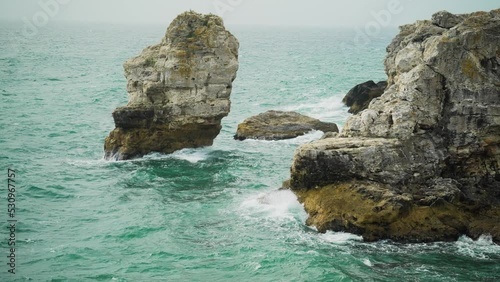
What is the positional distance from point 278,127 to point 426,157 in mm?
22822

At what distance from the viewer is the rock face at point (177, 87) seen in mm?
44656

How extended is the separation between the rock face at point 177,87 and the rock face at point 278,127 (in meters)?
6.49

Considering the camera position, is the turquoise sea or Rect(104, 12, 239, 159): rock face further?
Rect(104, 12, 239, 159): rock face

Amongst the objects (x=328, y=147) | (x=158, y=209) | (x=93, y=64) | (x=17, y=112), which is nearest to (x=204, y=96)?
(x=158, y=209)

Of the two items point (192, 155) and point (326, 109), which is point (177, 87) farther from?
point (326, 109)

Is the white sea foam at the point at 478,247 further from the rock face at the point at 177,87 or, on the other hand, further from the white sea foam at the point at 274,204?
the rock face at the point at 177,87

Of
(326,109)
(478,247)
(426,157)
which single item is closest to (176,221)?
(426,157)

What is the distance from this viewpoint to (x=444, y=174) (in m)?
31.2

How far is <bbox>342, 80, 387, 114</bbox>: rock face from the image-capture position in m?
61.1

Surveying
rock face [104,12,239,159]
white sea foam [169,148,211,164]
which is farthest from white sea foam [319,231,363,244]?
rock face [104,12,239,159]

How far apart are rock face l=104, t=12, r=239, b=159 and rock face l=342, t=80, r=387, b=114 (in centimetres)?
1991

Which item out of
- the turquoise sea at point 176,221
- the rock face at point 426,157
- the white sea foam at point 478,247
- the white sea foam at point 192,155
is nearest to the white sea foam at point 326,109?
the turquoise sea at point 176,221

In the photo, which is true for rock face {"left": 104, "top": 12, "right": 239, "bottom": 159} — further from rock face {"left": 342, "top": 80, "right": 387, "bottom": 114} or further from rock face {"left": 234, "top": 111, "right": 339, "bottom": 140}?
rock face {"left": 342, "top": 80, "right": 387, "bottom": 114}

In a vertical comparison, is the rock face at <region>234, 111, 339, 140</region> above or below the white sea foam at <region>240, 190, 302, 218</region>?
above
